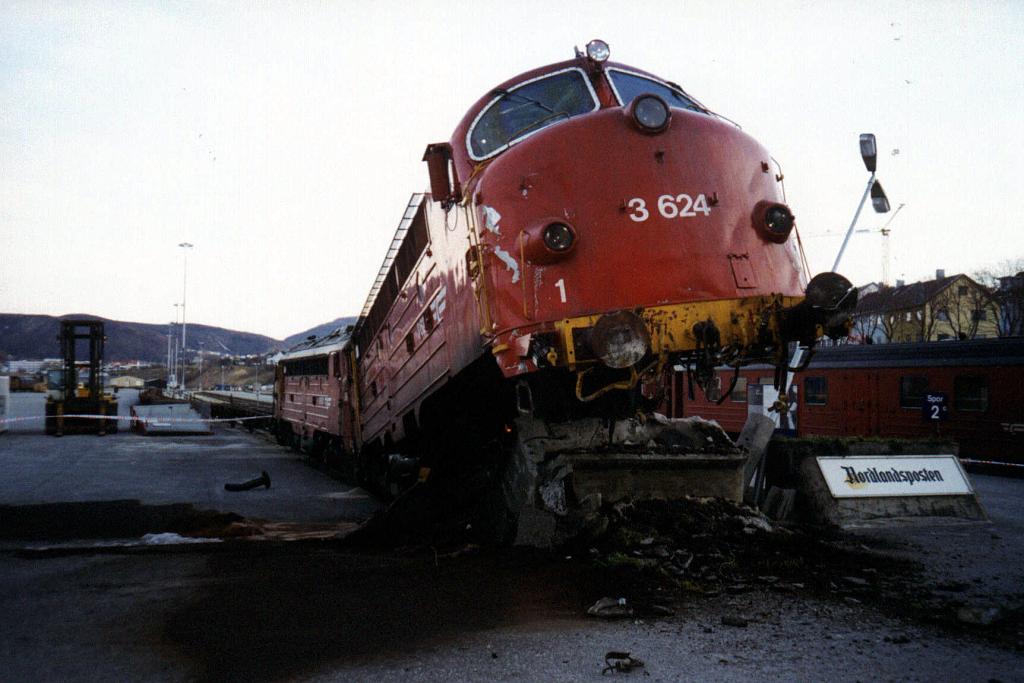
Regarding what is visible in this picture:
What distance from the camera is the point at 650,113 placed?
19.4ft

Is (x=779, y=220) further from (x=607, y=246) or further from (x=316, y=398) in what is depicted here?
(x=316, y=398)

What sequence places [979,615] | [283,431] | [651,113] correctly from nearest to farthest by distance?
[979,615], [651,113], [283,431]

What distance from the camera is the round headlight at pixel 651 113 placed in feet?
19.3

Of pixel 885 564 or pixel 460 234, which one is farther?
pixel 460 234

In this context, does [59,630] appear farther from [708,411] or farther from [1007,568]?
[708,411]

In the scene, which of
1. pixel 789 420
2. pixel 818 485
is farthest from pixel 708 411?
pixel 818 485

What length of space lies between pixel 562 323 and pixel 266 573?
3133 millimetres

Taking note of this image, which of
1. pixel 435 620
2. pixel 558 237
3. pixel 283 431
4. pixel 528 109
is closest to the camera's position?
pixel 435 620

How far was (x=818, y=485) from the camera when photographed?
7.74 m

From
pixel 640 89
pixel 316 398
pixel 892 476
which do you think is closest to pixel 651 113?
pixel 640 89

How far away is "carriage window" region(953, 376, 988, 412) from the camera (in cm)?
1484

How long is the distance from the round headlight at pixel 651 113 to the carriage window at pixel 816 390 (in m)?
13.5

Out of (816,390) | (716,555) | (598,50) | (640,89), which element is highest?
(598,50)

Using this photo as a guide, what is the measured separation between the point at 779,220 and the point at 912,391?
1208cm
